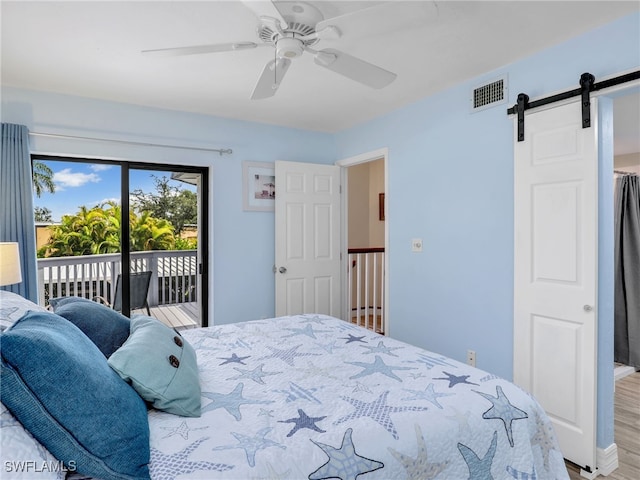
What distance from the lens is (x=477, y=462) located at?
4.20 ft

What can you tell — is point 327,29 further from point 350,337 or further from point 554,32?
point 350,337

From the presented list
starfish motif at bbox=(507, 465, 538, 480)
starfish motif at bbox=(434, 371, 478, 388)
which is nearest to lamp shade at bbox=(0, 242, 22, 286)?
starfish motif at bbox=(434, 371, 478, 388)

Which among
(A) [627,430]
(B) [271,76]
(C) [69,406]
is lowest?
(A) [627,430]

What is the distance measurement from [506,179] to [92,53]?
2858 millimetres

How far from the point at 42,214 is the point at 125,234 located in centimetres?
66

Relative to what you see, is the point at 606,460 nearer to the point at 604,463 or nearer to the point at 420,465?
the point at 604,463

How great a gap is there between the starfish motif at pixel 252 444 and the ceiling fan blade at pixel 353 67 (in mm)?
1664

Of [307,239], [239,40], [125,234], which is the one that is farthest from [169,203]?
[239,40]

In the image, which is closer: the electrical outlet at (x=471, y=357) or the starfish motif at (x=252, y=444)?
the starfish motif at (x=252, y=444)

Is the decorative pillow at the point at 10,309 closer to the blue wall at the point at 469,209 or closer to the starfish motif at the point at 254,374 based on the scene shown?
the starfish motif at the point at 254,374

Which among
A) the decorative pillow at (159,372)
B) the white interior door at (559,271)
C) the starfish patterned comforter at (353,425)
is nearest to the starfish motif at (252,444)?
the starfish patterned comforter at (353,425)

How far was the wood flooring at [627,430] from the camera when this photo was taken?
7.06ft

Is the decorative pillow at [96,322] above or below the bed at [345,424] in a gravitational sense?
above

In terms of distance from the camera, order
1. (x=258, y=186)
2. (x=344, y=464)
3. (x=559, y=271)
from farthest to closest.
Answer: (x=258, y=186), (x=559, y=271), (x=344, y=464)
